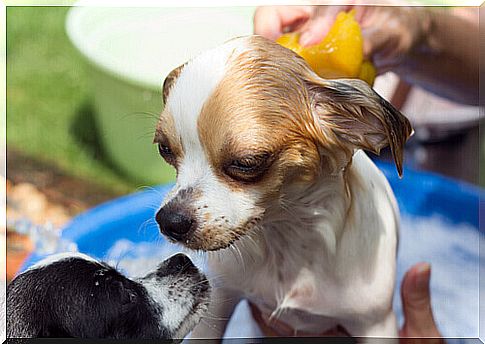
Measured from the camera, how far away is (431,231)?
132 centimetres

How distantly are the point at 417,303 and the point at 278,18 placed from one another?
0.47m

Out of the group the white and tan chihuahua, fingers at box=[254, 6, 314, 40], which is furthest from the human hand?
the white and tan chihuahua

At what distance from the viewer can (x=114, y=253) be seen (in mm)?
1220

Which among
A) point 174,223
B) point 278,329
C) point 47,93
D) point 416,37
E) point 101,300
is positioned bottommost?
point 47,93

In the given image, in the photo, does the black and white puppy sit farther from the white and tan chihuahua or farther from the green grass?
the green grass

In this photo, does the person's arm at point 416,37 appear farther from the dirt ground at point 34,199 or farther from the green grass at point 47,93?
the dirt ground at point 34,199

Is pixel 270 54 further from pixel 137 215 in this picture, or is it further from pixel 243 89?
pixel 137 215

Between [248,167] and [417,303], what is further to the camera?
[417,303]

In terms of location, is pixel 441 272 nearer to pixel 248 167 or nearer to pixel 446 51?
pixel 446 51

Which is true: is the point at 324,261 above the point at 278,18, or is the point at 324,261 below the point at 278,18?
below

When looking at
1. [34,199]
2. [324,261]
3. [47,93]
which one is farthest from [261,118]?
[47,93]

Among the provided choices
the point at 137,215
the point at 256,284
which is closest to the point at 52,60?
the point at 137,215

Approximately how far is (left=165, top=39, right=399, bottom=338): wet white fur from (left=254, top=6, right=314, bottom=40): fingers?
0.63 feet

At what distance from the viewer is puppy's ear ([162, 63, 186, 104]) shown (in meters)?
0.99
